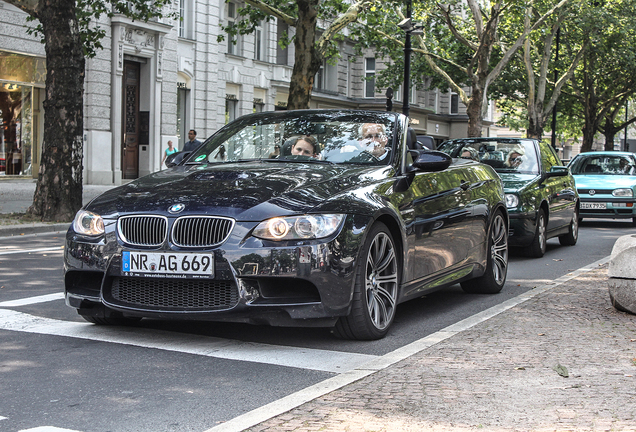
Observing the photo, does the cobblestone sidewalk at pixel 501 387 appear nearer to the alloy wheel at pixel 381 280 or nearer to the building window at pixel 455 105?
the alloy wheel at pixel 381 280

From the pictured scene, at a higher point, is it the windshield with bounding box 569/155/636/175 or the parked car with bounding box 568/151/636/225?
the windshield with bounding box 569/155/636/175

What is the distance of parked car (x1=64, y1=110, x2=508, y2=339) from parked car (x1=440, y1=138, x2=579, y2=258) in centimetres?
523

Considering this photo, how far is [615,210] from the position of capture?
18359mm

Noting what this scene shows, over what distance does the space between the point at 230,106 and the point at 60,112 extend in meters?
21.6

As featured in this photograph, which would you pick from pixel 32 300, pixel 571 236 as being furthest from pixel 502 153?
pixel 32 300

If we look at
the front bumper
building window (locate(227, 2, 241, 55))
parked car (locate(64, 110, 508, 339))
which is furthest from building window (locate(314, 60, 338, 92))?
the front bumper

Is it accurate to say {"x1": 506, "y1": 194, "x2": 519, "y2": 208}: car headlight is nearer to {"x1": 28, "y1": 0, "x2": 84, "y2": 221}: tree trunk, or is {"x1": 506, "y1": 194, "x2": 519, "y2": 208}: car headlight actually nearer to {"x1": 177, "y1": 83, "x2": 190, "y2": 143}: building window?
{"x1": 28, "y1": 0, "x2": 84, "y2": 221}: tree trunk

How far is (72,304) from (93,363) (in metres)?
0.82

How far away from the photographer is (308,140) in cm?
667

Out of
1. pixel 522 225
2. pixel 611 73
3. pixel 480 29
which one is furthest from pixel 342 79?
pixel 522 225

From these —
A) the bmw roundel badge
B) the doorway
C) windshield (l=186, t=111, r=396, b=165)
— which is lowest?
the bmw roundel badge

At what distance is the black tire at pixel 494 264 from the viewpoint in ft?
26.8

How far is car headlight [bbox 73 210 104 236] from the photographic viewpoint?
18.2 feet

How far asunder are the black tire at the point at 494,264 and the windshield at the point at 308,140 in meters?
1.89
